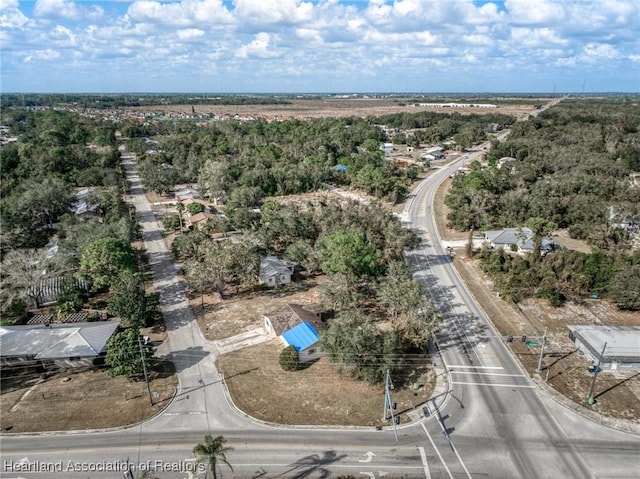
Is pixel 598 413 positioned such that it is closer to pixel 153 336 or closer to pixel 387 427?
pixel 387 427

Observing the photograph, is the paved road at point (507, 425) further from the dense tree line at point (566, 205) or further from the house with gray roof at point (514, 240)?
the house with gray roof at point (514, 240)

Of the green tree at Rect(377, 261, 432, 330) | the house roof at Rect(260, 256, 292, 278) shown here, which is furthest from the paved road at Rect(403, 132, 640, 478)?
the house roof at Rect(260, 256, 292, 278)

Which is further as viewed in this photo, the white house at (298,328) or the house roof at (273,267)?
the house roof at (273,267)

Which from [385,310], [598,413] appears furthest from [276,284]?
[598,413]

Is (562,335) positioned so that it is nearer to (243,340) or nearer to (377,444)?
(377,444)

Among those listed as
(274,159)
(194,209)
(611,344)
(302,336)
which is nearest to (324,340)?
(302,336)

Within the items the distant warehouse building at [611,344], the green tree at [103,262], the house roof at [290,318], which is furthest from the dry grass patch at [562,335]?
the green tree at [103,262]
